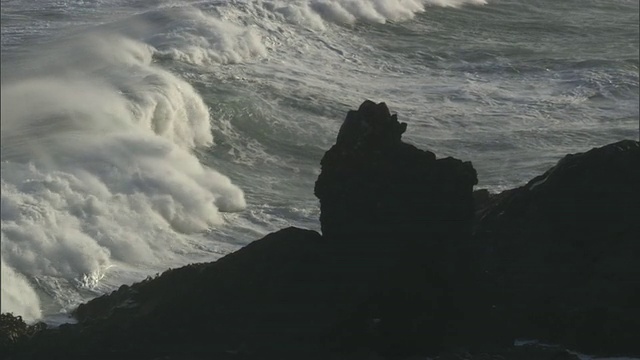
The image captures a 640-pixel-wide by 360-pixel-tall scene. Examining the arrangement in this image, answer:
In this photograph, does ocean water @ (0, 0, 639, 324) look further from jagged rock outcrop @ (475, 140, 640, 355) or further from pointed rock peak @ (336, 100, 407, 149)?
jagged rock outcrop @ (475, 140, 640, 355)

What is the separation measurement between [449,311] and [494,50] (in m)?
26.0

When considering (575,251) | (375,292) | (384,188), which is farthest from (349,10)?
(375,292)

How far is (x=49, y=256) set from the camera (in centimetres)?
2162

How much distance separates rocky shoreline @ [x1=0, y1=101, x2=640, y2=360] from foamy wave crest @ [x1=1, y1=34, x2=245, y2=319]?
3070 mm

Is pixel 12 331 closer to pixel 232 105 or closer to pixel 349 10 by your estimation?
pixel 232 105

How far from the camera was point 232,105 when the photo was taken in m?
33.1

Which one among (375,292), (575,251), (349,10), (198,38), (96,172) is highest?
(349,10)

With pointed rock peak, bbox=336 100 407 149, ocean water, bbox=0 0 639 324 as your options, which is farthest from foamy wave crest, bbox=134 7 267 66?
pointed rock peak, bbox=336 100 407 149

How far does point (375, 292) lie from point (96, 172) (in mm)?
9953

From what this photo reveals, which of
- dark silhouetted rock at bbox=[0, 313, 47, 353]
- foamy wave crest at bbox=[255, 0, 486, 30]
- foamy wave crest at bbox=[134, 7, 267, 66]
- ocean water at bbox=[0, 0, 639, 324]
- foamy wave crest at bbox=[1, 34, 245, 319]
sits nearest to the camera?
dark silhouetted rock at bbox=[0, 313, 47, 353]

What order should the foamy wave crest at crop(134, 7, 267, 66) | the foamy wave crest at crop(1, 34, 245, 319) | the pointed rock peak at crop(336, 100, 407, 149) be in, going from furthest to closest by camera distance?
the foamy wave crest at crop(134, 7, 267, 66)
the foamy wave crest at crop(1, 34, 245, 319)
the pointed rock peak at crop(336, 100, 407, 149)

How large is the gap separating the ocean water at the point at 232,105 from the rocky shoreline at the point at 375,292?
3011mm

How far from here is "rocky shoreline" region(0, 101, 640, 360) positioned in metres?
16.4

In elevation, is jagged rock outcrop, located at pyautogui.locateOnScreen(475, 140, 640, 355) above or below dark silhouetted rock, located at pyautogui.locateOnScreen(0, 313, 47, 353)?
above
